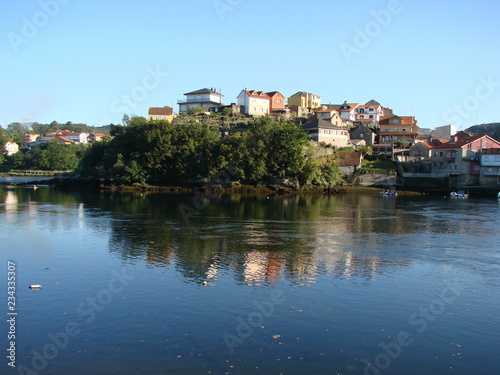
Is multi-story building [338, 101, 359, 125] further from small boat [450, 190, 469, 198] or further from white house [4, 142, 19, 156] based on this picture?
white house [4, 142, 19, 156]

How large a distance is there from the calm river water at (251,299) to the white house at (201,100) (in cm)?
7019

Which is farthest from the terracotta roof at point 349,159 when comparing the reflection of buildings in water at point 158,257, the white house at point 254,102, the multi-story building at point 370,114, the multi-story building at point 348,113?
the reflection of buildings in water at point 158,257

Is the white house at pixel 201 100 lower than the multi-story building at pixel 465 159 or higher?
higher

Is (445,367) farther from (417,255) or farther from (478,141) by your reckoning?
(478,141)

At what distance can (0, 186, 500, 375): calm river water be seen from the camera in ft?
42.2

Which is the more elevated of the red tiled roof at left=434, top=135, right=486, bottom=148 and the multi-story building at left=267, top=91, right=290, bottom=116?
the multi-story building at left=267, top=91, right=290, bottom=116

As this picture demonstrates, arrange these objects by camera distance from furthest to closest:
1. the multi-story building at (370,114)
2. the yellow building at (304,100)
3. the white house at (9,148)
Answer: the white house at (9,148) < the yellow building at (304,100) < the multi-story building at (370,114)

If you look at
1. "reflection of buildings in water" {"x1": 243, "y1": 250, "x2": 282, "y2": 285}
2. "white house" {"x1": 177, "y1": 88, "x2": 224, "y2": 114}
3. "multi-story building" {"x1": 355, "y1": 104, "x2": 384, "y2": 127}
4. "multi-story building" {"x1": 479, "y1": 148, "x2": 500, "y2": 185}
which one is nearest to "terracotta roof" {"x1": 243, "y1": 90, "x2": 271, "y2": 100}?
"white house" {"x1": 177, "y1": 88, "x2": 224, "y2": 114}

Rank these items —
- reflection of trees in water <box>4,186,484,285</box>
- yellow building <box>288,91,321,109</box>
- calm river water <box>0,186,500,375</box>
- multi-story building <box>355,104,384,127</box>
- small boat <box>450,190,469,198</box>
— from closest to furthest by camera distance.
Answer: calm river water <box>0,186,500,375</box>, reflection of trees in water <box>4,186,484,285</box>, small boat <box>450,190,469,198</box>, multi-story building <box>355,104,384,127</box>, yellow building <box>288,91,321,109</box>

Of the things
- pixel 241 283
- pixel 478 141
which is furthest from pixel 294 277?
pixel 478 141

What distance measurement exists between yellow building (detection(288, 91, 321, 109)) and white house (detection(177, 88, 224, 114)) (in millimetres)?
18246

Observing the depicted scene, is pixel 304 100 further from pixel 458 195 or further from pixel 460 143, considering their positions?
pixel 458 195

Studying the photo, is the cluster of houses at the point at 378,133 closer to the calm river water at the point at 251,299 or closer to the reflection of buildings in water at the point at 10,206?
the calm river water at the point at 251,299

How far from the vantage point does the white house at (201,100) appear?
335 ft
